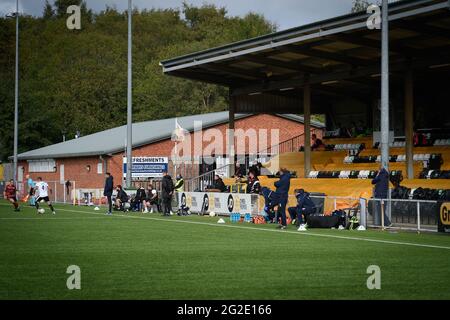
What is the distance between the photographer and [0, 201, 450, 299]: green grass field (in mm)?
11398

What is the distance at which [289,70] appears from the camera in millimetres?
41156

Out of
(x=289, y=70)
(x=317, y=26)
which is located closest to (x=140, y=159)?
(x=289, y=70)

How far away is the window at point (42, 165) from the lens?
62156 millimetres

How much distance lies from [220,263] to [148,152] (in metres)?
40.1

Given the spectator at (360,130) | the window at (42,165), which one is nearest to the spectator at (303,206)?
the spectator at (360,130)

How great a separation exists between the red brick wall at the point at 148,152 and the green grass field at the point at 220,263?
97.7 feet

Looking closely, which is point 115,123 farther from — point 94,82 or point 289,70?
point 289,70

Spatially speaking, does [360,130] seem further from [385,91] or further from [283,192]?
[283,192]

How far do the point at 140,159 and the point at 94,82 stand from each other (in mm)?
45148

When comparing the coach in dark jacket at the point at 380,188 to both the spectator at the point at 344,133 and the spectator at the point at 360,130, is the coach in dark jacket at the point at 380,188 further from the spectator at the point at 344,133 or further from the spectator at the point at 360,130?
the spectator at the point at 344,133

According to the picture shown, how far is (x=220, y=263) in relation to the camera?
587 inches

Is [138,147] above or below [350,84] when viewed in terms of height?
below
